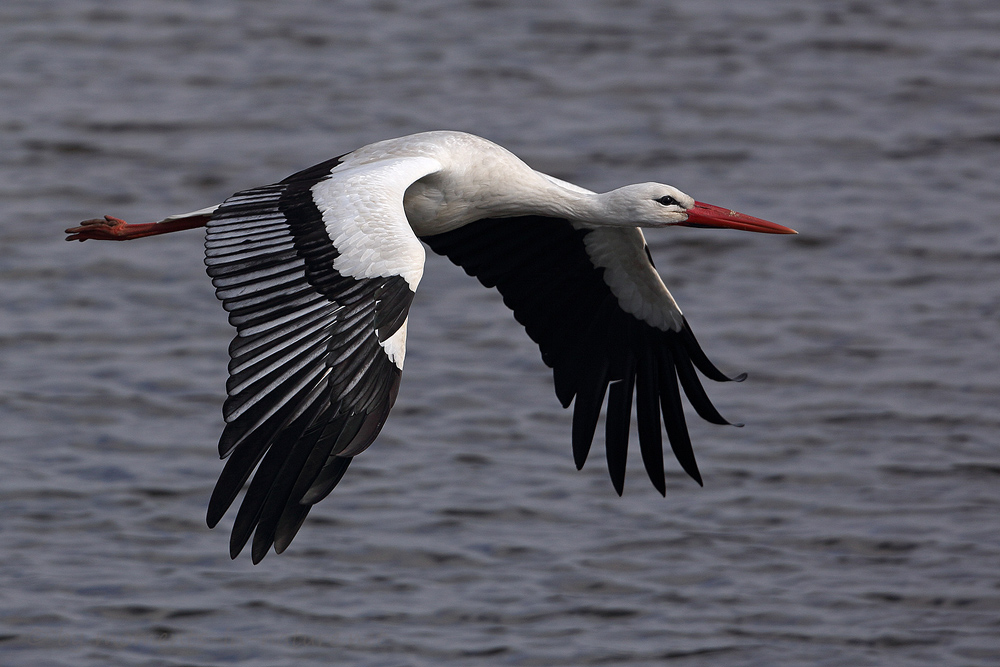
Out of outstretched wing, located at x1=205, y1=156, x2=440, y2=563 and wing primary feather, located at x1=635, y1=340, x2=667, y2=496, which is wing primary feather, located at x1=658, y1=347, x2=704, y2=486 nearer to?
wing primary feather, located at x1=635, y1=340, x2=667, y2=496

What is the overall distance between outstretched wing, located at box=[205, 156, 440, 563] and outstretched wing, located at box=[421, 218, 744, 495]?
2.09 meters

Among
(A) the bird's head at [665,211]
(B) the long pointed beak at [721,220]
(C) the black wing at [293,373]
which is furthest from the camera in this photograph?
(B) the long pointed beak at [721,220]

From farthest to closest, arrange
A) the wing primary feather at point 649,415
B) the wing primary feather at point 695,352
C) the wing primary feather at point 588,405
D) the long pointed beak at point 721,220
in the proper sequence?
the wing primary feather at point 588,405, the wing primary feather at point 649,415, the wing primary feather at point 695,352, the long pointed beak at point 721,220

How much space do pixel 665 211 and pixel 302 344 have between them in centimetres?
261

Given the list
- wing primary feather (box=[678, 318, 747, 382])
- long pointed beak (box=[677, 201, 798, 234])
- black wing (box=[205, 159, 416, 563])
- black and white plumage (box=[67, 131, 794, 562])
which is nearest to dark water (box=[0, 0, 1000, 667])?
black and white plumage (box=[67, 131, 794, 562])

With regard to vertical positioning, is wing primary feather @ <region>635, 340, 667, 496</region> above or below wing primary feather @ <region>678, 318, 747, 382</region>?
below

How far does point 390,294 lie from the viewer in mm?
7270

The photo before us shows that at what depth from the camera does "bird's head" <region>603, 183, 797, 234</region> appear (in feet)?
29.2

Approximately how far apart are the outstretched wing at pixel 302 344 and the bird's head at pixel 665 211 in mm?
1694

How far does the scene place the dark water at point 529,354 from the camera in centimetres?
971

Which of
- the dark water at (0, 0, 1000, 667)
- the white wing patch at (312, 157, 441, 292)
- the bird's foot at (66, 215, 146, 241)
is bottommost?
the dark water at (0, 0, 1000, 667)

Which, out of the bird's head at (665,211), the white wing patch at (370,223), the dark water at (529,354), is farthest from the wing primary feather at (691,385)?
the white wing patch at (370,223)

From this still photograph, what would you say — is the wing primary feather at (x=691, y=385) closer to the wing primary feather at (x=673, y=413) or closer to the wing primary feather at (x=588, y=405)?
the wing primary feather at (x=673, y=413)

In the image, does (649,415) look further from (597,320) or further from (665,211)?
(665,211)
